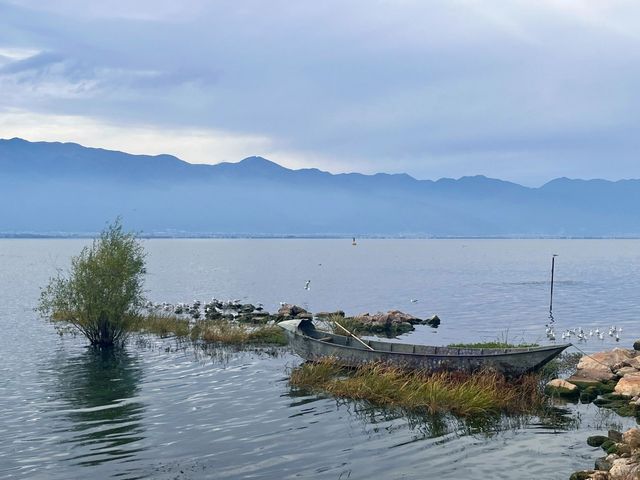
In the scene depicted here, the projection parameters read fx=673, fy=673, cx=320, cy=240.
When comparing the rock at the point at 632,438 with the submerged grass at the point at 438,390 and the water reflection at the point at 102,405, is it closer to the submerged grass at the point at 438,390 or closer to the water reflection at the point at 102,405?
the submerged grass at the point at 438,390

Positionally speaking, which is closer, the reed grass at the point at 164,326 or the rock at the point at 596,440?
the rock at the point at 596,440

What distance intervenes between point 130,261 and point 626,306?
58244mm

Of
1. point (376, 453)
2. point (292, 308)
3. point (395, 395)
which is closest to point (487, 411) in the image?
point (395, 395)

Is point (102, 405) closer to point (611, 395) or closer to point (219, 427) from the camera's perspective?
point (219, 427)

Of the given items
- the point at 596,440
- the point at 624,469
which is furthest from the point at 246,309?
the point at 624,469

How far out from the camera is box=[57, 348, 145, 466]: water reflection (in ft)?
74.6

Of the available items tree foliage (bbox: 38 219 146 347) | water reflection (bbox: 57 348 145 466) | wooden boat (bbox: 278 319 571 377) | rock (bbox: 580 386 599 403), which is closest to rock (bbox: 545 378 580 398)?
rock (bbox: 580 386 599 403)

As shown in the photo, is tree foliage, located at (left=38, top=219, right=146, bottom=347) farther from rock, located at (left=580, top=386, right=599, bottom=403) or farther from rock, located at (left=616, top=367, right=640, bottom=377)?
rock, located at (left=616, top=367, right=640, bottom=377)

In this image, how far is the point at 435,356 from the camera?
1199 inches

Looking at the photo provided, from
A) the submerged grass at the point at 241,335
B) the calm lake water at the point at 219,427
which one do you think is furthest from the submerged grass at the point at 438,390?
the submerged grass at the point at 241,335

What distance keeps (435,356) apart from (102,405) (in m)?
14.9

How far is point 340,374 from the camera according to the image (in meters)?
33.5

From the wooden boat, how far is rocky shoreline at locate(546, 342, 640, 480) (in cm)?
225

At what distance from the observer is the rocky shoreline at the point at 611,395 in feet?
61.8
